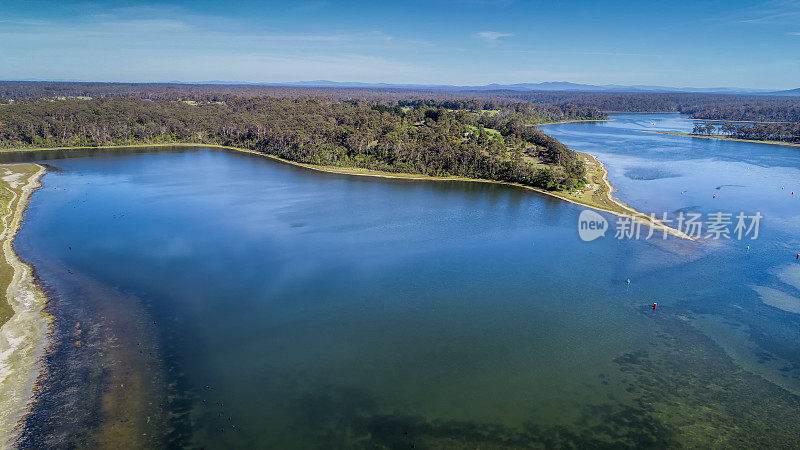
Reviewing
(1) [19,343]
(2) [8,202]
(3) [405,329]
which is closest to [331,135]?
(2) [8,202]

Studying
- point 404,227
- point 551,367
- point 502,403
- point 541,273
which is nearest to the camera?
point 502,403

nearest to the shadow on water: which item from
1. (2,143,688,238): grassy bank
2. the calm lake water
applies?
the calm lake water

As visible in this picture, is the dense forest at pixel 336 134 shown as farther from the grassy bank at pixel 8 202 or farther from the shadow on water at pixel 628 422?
the shadow on water at pixel 628 422

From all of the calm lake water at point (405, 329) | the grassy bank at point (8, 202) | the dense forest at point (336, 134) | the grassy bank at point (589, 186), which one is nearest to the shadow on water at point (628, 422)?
the calm lake water at point (405, 329)

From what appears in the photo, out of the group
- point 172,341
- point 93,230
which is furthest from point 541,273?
point 93,230

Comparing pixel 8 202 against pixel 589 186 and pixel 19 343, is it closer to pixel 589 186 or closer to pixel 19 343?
pixel 19 343

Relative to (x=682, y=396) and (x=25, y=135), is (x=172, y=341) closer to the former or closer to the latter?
(x=682, y=396)
